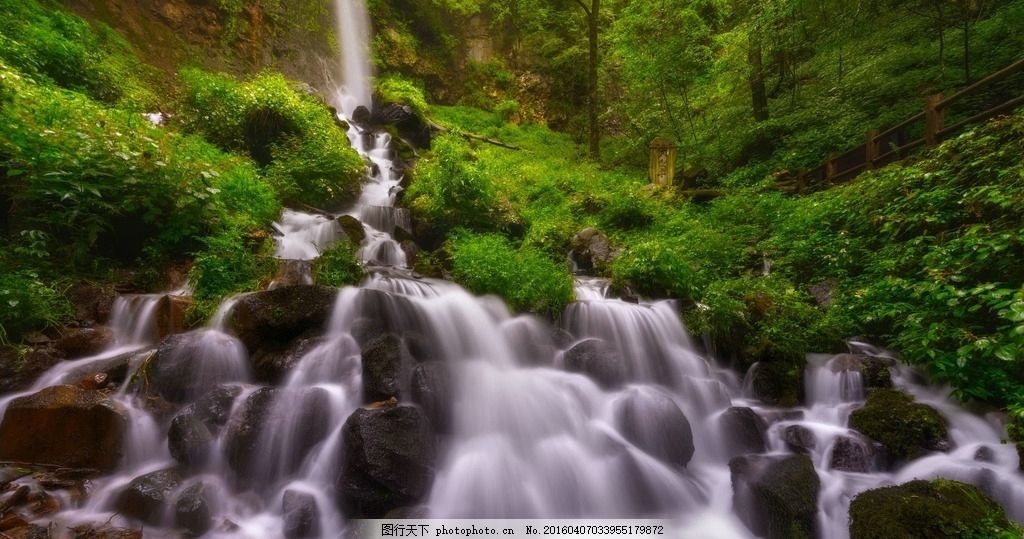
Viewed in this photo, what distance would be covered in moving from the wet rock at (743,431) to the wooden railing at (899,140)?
518 cm

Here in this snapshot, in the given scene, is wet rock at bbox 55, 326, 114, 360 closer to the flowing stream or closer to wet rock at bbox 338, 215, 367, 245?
the flowing stream

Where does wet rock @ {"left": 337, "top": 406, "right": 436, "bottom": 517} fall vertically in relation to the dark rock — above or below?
below

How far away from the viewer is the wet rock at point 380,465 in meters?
3.53

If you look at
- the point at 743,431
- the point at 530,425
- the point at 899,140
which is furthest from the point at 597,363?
the point at 899,140

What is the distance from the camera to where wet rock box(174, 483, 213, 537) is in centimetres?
329

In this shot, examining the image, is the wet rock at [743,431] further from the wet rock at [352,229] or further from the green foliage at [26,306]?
the green foliage at [26,306]

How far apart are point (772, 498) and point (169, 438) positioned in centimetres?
515

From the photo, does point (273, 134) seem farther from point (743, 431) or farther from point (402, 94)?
point (743, 431)

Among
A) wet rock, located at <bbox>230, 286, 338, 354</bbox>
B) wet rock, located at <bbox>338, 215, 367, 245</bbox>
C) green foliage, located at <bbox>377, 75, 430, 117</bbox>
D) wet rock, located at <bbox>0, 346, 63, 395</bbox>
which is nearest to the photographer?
wet rock, located at <bbox>0, 346, 63, 395</bbox>

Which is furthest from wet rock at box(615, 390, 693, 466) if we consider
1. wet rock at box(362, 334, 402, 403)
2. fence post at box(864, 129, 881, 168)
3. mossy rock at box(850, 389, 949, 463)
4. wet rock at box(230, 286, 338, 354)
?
fence post at box(864, 129, 881, 168)

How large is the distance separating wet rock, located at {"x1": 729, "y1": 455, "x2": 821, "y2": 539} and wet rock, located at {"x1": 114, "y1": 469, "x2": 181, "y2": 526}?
185 inches

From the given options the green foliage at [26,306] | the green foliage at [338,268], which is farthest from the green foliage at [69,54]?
the green foliage at [338,268]

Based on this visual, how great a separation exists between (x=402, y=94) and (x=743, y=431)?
15.8 metres

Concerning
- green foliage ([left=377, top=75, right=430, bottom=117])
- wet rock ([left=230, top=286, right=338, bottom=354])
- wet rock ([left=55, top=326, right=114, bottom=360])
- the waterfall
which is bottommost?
wet rock ([left=55, top=326, right=114, bottom=360])
